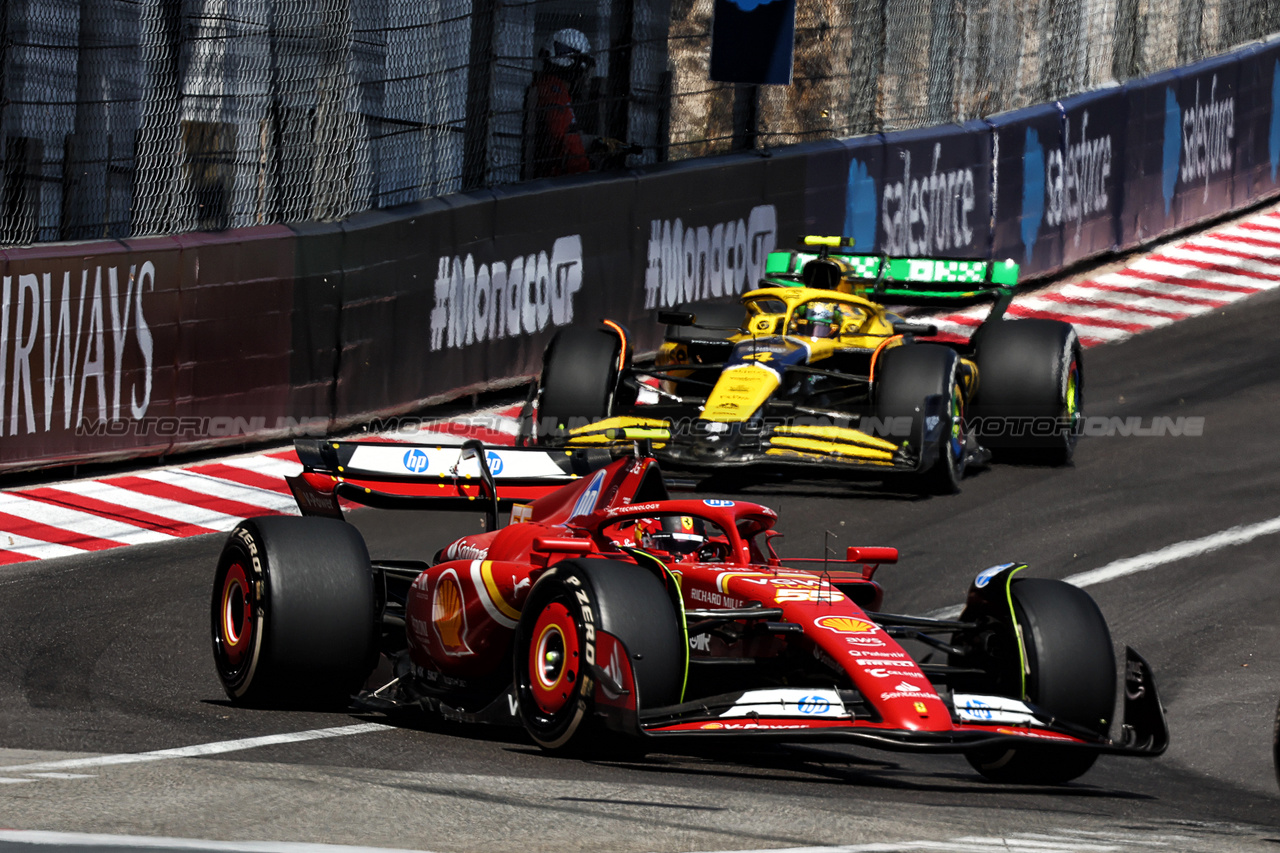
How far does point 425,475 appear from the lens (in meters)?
7.48

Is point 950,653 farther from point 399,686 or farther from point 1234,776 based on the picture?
point 399,686

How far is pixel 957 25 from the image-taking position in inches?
698

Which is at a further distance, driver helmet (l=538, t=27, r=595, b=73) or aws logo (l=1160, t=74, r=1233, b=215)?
aws logo (l=1160, t=74, r=1233, b=215)

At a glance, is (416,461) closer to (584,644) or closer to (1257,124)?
(584,644)

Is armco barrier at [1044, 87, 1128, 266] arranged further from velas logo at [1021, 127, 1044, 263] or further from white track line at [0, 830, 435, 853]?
white track line at [0, 830, 435, 853]

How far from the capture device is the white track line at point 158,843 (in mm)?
3694

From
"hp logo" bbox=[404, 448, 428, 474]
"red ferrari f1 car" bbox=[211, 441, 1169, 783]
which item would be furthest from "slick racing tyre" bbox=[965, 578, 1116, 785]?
"hp logo" bbox=[404, 448, 428, 474]

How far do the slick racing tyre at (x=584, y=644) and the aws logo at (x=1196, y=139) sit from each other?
594 inches

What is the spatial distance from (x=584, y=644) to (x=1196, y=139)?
52.8ft

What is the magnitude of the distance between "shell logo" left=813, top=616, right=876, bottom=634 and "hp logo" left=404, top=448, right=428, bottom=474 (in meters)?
2.26

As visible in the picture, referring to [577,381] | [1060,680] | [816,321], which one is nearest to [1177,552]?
[816,321]

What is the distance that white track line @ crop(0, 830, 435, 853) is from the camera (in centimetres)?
369

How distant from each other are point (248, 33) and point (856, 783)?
25.6 ft

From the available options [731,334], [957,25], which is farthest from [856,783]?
[957,25]
